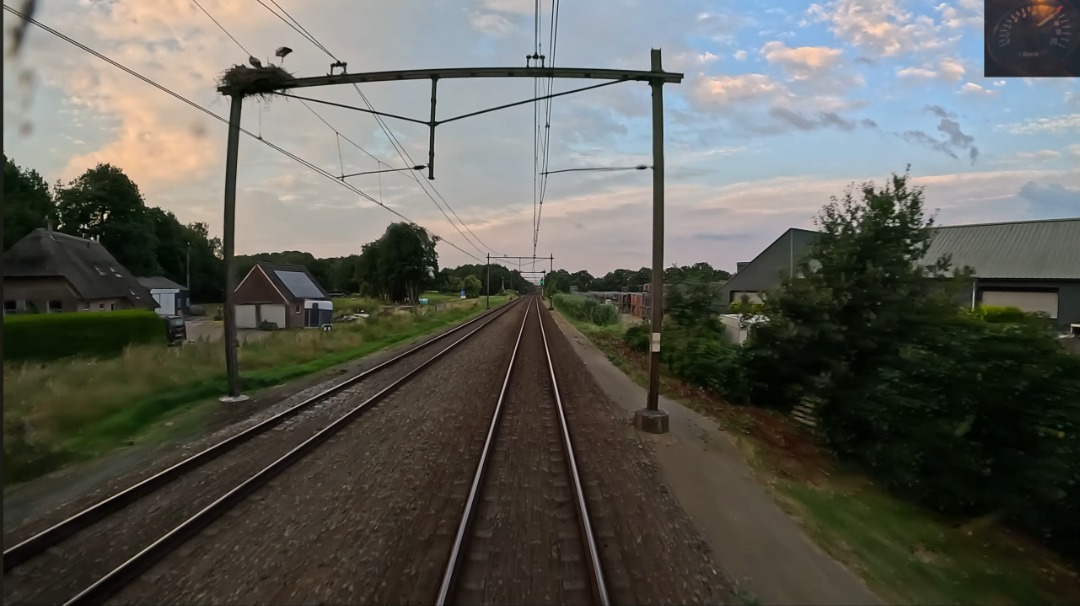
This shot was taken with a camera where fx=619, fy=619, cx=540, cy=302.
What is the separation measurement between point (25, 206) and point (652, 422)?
5443 cm

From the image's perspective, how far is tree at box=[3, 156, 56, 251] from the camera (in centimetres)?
4006

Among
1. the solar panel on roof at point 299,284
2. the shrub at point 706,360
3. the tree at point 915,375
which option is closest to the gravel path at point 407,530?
the tree at point 915,375

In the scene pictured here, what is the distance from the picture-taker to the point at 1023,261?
38125 mm

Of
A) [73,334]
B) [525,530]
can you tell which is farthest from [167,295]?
[525,530]

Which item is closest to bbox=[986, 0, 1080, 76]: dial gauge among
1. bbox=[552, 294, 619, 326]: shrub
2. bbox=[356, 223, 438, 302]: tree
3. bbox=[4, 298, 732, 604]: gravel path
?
bbox=[4, 298, 732, 604]: gravel path

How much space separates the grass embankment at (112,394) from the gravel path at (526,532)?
5.88 meters

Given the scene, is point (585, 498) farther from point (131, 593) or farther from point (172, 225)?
point (172, 225)

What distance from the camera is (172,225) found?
281ft

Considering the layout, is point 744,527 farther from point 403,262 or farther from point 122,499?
point 403,262

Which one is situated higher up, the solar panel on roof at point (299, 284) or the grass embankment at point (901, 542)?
the solar panel on roof at point (299, 284)

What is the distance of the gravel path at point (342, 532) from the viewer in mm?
4949

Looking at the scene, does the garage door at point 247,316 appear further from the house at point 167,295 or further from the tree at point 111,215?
the tree at point 111,215

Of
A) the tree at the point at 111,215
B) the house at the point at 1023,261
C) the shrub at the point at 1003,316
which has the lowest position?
the shrub at the point at 1003,316

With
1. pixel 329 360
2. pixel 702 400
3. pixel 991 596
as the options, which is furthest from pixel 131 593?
pixel 329 360
